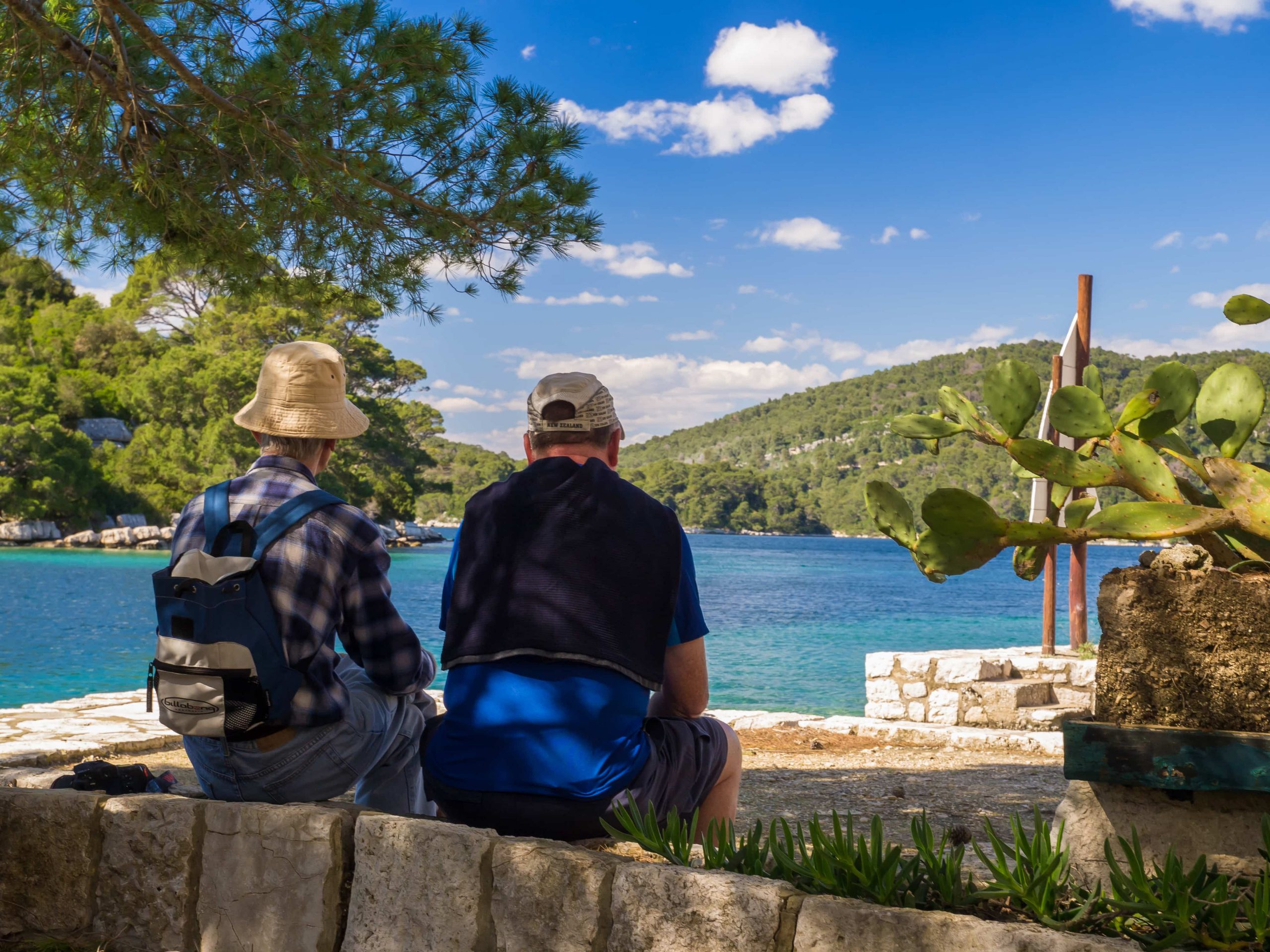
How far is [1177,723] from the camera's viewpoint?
1.87 metres

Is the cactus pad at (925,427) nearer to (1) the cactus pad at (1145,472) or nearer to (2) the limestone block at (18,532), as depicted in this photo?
(1) the cactus pad at (1145,472)

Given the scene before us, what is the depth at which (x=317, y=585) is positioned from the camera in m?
2.15

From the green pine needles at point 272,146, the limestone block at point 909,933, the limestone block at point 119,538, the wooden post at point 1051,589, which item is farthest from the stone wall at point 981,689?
the limestone block at point 119,538

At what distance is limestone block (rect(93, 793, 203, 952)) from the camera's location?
209cm

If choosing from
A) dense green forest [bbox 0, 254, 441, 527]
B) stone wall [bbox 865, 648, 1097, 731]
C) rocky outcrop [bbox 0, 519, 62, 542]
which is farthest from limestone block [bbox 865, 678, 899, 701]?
rocky outcrop [bbox 0, 519, 62, 542]

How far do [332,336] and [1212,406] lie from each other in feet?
154

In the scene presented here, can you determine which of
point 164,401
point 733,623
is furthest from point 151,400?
point 733,623

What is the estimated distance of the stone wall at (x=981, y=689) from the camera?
22.6 ft

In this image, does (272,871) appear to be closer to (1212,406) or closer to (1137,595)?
(1137,595)

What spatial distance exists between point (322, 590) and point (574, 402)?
69cm

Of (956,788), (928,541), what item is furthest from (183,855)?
(956,788)

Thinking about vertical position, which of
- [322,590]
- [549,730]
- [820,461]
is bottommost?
[549,730]

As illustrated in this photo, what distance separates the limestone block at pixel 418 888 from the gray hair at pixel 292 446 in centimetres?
92

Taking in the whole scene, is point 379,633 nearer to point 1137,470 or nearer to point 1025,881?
point 1025,881
